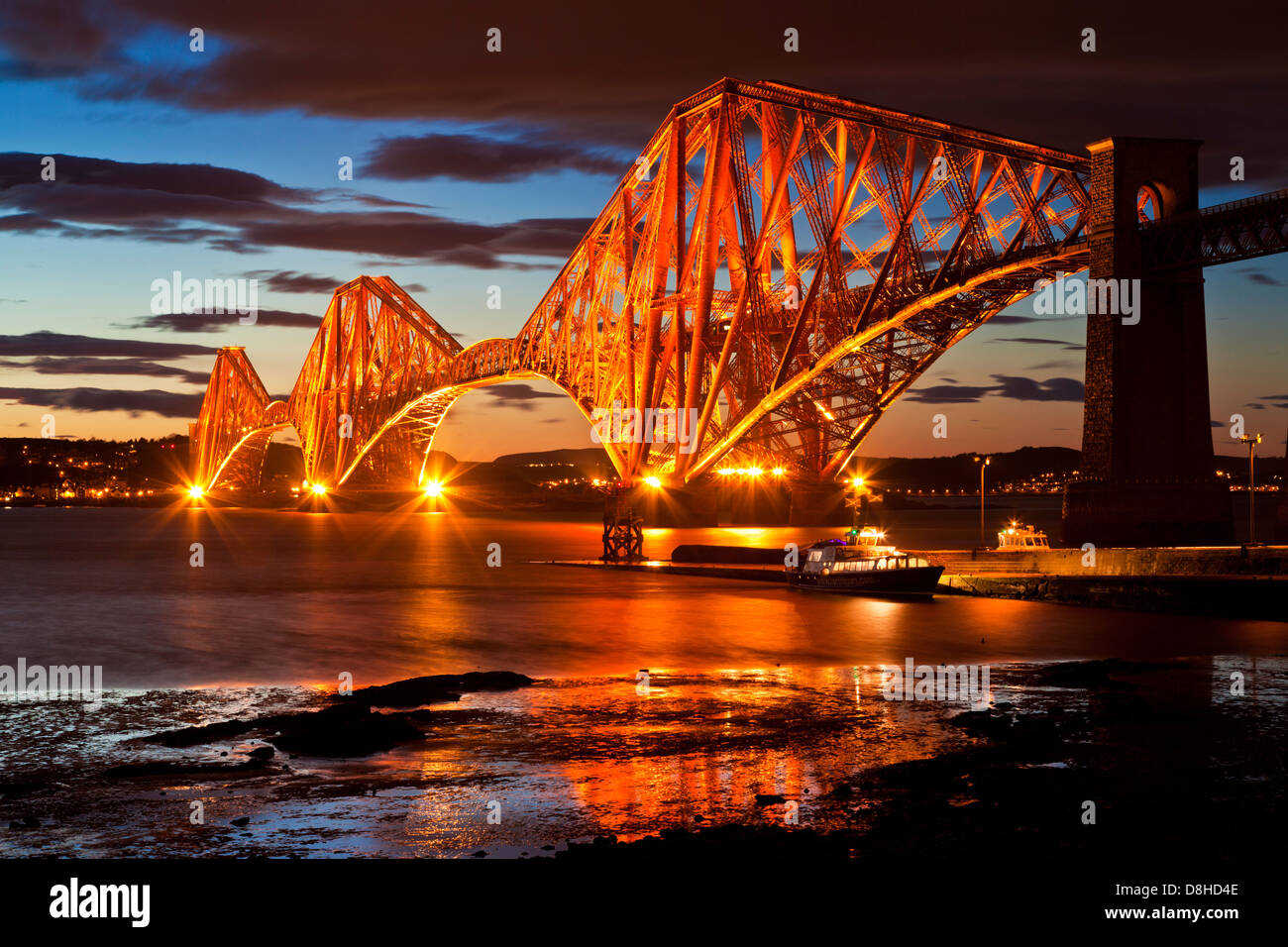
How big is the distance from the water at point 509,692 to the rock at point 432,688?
2.53 feet

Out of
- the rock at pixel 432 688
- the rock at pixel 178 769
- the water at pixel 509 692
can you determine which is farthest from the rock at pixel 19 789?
the rock at pixel 432 688

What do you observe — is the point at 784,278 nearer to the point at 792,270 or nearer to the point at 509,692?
the point at 792,270

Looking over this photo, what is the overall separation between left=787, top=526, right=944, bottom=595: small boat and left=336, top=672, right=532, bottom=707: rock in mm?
22099

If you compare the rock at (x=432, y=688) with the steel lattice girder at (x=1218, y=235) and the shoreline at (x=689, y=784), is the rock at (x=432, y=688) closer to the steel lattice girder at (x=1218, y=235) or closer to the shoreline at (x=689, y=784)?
the shoreline at (x=689, y=784)

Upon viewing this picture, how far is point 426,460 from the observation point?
6555 inches

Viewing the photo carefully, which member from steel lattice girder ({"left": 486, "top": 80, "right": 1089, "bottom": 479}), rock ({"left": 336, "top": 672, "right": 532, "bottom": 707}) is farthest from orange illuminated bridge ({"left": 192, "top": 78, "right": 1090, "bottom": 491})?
rock ({"left": 336, "top": 672, "right": 532, "bottom": 707})

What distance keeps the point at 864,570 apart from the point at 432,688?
2608 centimetres

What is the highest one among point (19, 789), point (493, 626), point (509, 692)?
point (19, 789)

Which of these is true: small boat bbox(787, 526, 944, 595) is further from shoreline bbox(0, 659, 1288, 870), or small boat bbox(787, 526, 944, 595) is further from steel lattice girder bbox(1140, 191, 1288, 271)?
shoreline bbox(0, 659, 1288, 870)

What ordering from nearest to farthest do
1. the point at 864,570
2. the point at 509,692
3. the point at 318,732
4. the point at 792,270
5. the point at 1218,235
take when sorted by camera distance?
1. the point at 318,732
2. the point at 509,692
3. the point at 1218,235
4. the point at 864,570
5. the point at 792,270

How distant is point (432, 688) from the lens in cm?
2222

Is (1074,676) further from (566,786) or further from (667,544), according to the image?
(667,544)

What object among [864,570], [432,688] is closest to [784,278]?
[864,570]
